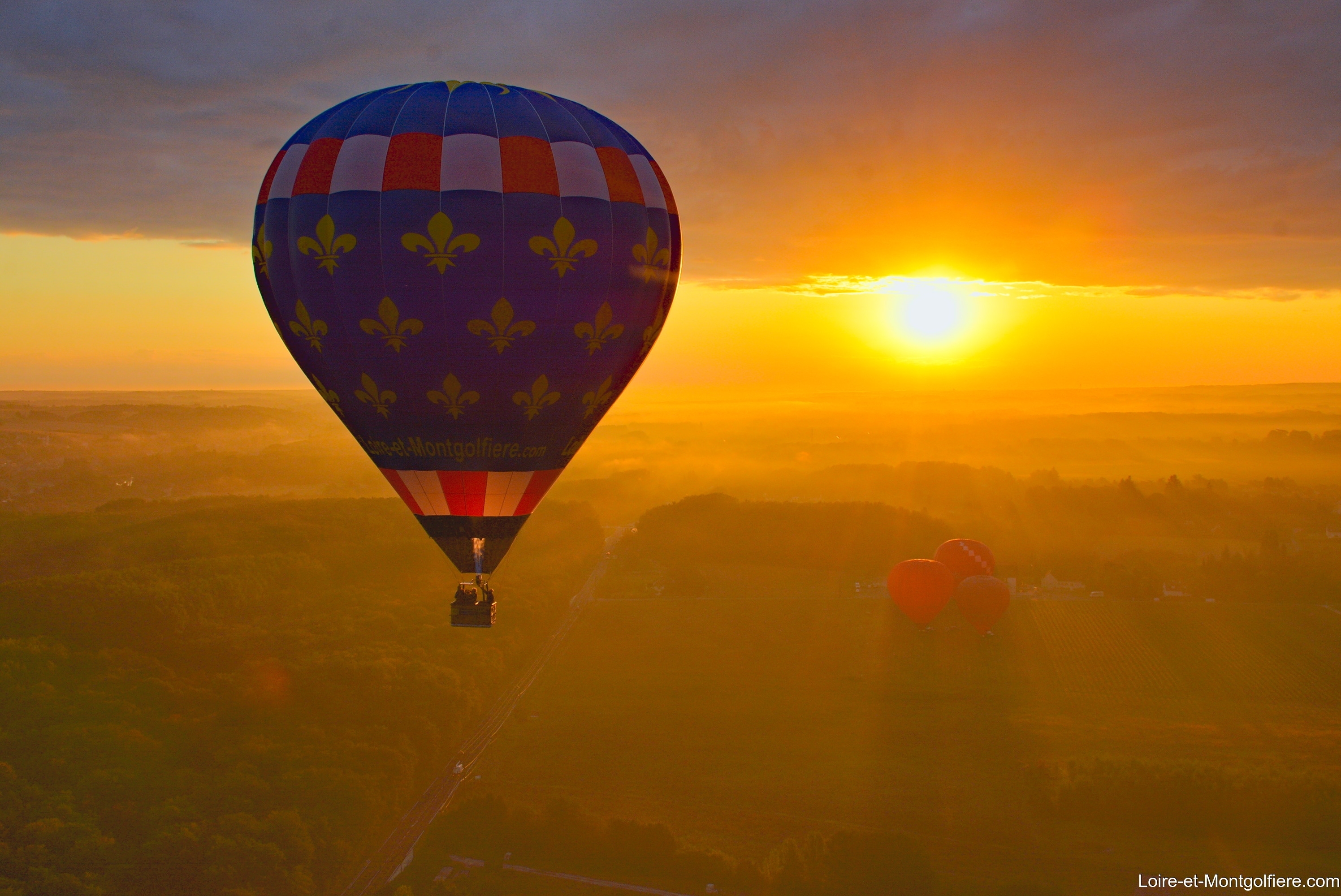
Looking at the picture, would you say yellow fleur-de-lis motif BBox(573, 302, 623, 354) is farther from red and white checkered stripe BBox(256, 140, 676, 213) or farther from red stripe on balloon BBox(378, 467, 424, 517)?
red stripe on balloon BBox(378, 467, 424, 517)

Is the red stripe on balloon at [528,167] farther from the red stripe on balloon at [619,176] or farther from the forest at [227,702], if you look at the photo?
the forest at [227,702]

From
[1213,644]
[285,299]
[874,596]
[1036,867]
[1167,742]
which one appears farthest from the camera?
[874,596]

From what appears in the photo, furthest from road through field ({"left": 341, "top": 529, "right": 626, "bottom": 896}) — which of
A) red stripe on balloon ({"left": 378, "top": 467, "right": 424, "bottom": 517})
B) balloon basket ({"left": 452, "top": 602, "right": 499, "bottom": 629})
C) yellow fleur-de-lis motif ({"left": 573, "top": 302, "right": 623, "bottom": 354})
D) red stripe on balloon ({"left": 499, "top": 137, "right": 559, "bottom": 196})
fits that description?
red stripe on balloon ({"left": 499, "top": 137, "right": 559, "bottom": 196})

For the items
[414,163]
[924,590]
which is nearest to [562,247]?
[414,163]

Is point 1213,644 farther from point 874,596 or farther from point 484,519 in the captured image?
point 484,519

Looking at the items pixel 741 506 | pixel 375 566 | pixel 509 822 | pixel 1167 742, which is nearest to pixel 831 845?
pixel 509 822
